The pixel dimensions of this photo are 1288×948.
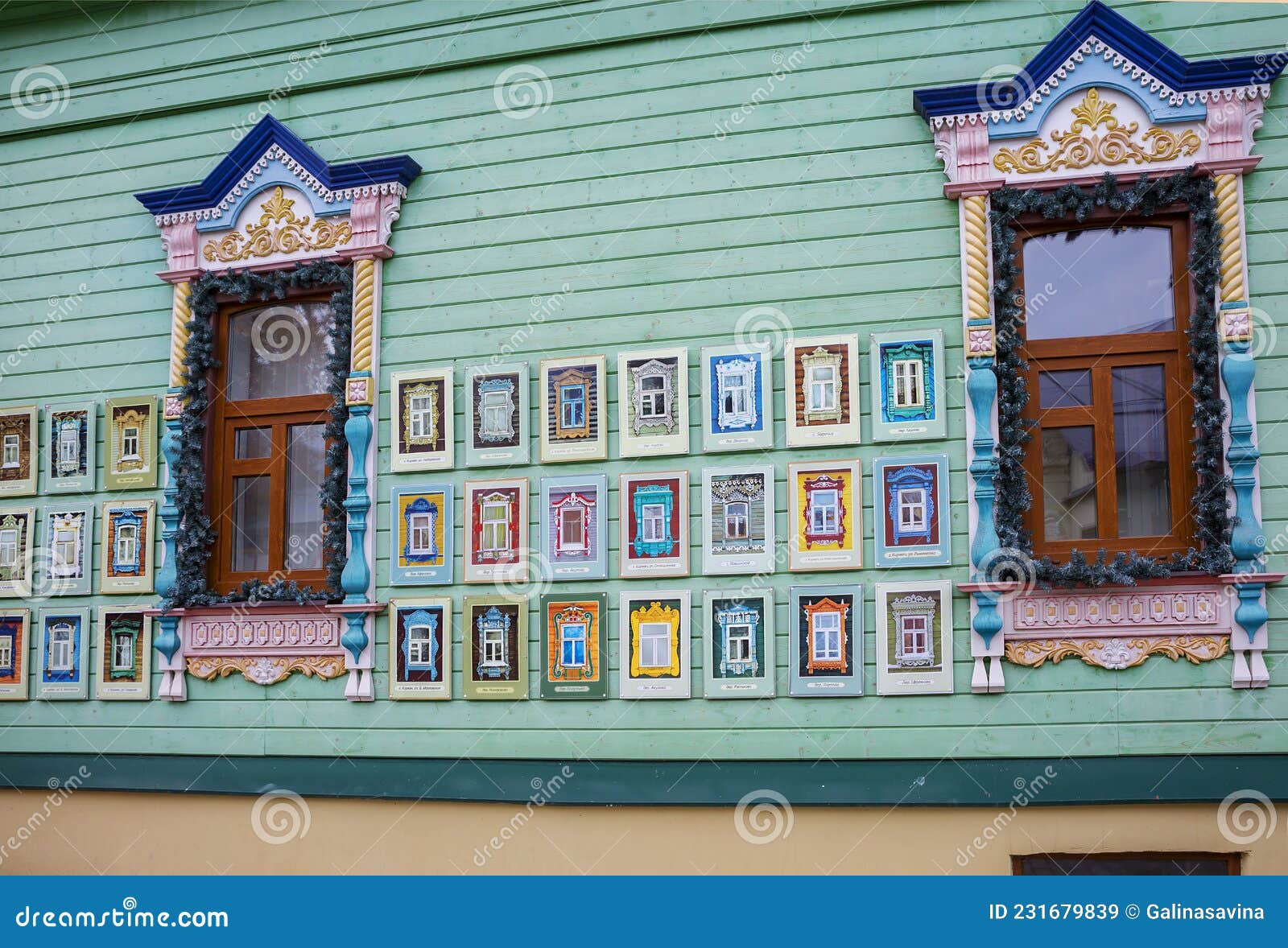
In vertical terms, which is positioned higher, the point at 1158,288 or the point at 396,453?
the point at 1158,288

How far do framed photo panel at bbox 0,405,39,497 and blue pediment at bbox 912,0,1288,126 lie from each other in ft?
19.3

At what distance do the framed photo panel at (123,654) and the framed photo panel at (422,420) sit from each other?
6.41 ft

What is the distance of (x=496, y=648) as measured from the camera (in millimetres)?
6863

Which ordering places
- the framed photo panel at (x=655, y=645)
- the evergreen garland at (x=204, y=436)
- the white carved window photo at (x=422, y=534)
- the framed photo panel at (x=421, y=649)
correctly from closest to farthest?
the framed photo panel at (x=655, y=645) → the framed photo panel at (x=421, y=649) → the white carved window photo at (x=422, y=534) → the evergreen garland at (x=204, y=436)

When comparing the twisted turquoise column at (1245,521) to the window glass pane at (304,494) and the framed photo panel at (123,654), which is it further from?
the framed photo panel at (123,654)

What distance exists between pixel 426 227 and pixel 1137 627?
4560mm

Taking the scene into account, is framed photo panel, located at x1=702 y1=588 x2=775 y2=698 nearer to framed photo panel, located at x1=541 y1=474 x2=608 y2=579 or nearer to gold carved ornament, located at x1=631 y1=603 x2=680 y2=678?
gold carved ornament, located at x1=631 y1=603 x2=680 y2=678

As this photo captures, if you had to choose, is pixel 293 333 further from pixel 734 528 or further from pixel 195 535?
pixel 734 528

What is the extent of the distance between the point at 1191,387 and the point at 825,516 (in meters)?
1.95

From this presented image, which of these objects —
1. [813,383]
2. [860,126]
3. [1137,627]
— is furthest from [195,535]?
[1137,627]

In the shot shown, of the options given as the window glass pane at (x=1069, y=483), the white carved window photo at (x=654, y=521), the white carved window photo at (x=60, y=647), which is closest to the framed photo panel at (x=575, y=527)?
the white carved window photo at (x=654, y=521)

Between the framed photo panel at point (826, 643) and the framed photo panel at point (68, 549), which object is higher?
the framed photo panel at point (68, 549)

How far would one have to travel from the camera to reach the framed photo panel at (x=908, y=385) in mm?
6395

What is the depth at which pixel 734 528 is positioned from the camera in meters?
6.59
